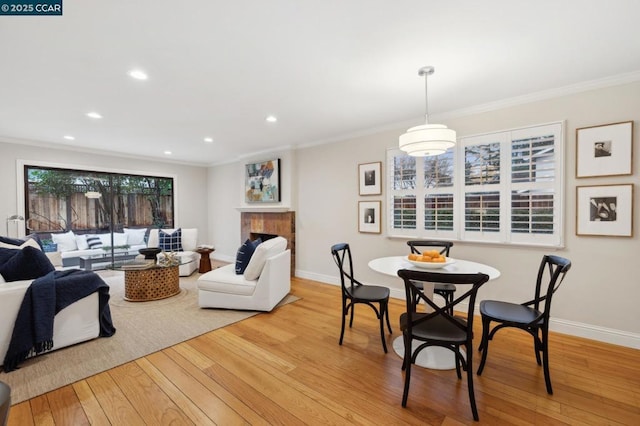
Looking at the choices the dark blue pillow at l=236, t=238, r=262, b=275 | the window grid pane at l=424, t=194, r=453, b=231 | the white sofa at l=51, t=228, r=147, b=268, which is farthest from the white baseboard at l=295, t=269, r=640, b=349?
the white sofa at l=51, t=228, r=147, b=268

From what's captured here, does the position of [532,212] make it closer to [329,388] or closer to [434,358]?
[434,358]

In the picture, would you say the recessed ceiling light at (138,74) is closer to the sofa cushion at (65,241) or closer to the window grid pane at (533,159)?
the window grid pane at (533,159)

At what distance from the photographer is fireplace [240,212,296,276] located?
5.30 m

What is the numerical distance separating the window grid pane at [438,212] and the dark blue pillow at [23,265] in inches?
169

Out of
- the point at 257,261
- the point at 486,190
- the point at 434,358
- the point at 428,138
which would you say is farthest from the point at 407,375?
the point at 486,190

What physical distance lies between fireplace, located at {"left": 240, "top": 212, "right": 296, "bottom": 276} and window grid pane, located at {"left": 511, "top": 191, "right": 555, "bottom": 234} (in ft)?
11.5

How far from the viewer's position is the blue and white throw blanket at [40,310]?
7.30 feet

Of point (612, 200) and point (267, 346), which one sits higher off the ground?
point (612, 200)

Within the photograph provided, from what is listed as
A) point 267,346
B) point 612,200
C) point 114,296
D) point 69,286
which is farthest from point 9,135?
point 612,200

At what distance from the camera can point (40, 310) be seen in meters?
2.31

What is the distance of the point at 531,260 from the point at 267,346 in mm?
3003

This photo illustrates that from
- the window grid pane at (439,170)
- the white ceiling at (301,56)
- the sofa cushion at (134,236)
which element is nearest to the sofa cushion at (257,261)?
the white ceiling at (301,56)

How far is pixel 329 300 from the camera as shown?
3.96 metres

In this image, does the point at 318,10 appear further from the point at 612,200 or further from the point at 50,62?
the point at 612,200
